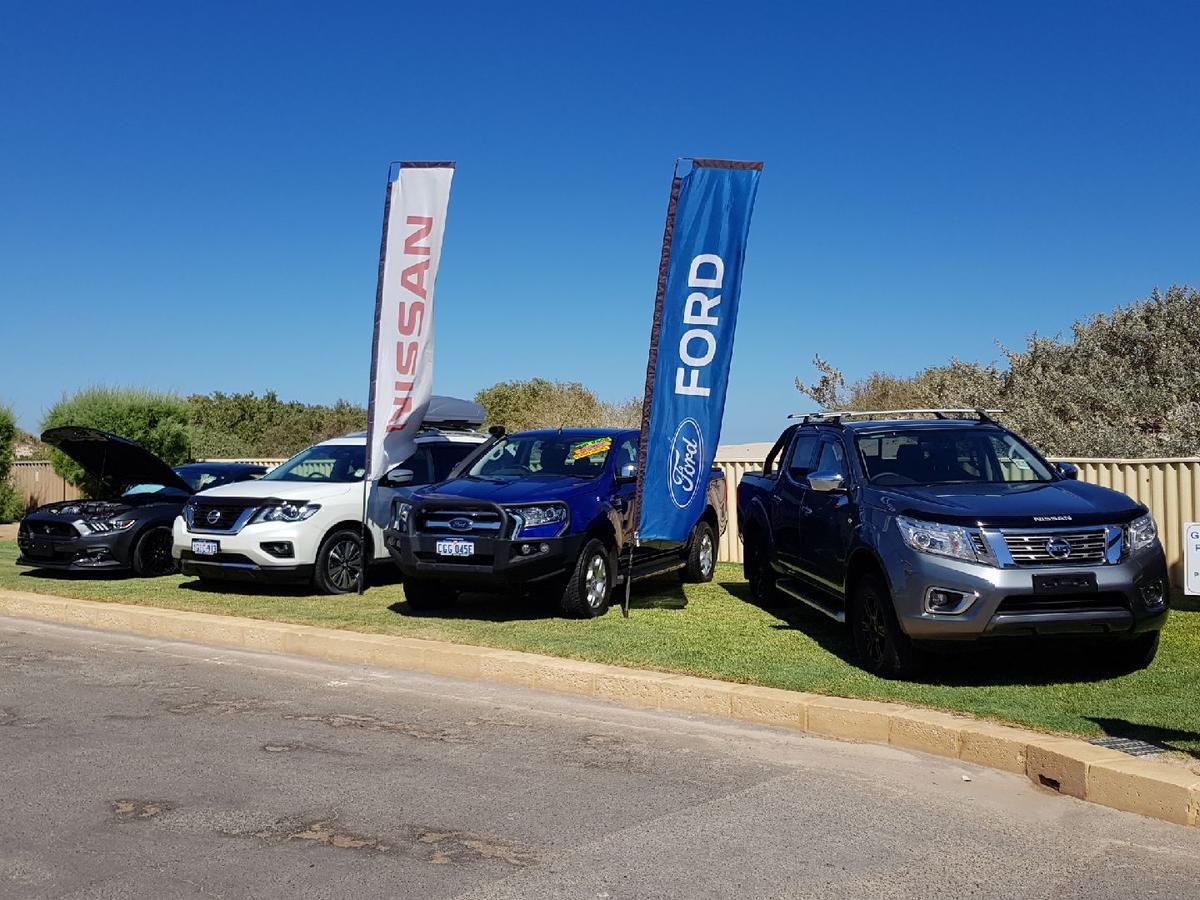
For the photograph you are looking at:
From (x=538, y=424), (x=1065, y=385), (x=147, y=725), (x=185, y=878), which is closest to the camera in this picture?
(x=185, y=878)

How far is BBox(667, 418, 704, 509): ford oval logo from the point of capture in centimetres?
1059

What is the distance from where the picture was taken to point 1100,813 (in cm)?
549

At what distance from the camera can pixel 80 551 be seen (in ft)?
45.3

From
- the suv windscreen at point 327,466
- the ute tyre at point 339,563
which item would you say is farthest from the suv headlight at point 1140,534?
the suv windscreen at point 327,466

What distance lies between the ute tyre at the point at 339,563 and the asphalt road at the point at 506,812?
183 inches

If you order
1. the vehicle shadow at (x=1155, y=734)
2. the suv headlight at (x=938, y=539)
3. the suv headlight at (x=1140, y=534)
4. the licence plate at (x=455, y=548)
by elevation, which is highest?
the suv headlight at (x=1140, y=534)

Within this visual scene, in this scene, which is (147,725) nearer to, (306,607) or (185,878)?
(185,878)

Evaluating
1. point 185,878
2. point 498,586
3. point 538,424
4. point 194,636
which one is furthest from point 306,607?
point 538,424

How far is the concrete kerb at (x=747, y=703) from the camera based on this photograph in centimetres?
557

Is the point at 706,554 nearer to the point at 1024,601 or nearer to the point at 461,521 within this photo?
the point at 461,521

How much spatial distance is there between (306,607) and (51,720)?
14.6ft

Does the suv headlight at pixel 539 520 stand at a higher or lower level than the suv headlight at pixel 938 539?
lower

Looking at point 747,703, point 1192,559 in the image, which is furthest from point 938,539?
point 1192,559

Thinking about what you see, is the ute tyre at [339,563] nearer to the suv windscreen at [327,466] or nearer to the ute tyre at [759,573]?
the suv windscreen at [327,466]
